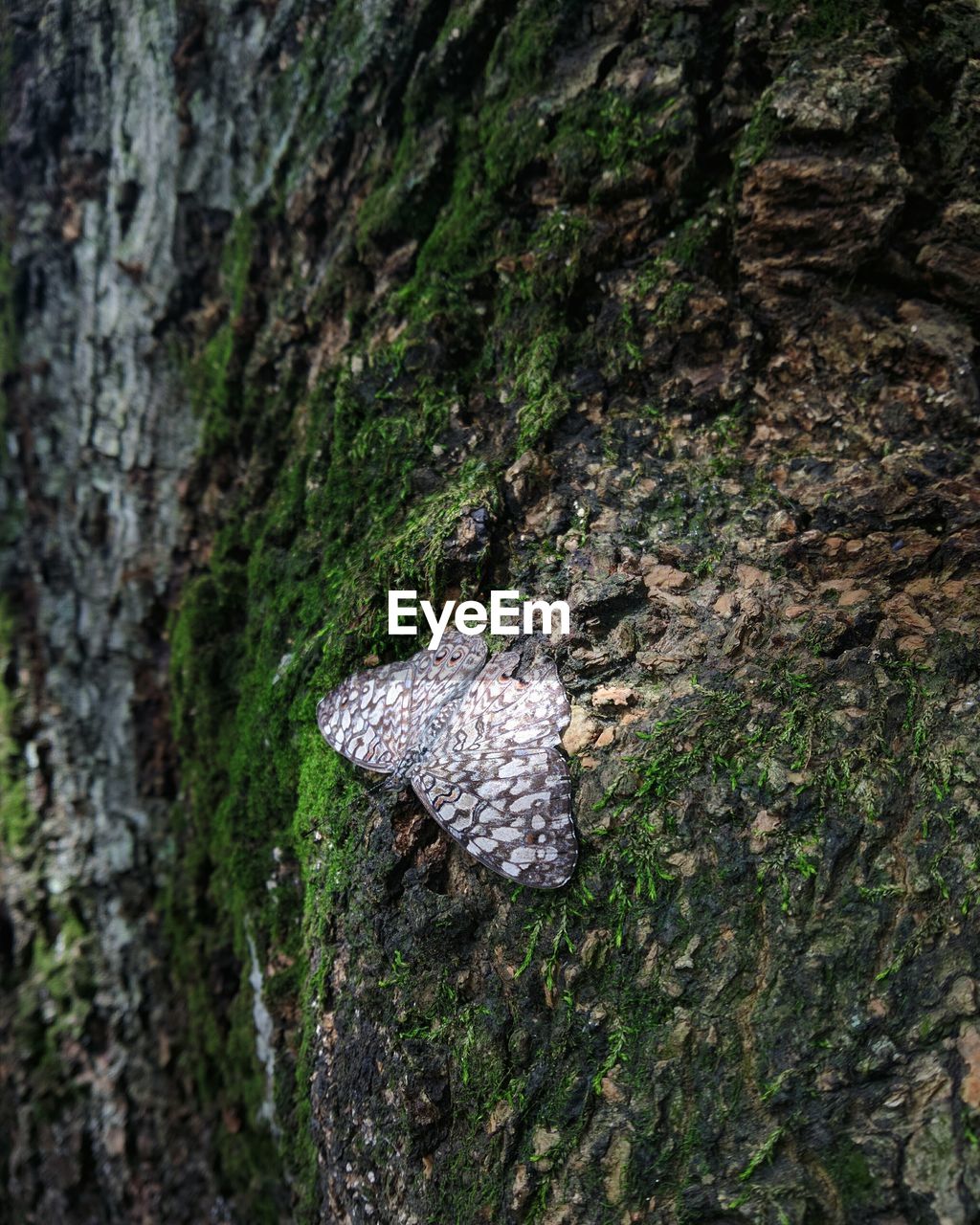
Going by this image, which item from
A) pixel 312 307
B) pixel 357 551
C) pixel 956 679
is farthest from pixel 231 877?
pixel 956 679

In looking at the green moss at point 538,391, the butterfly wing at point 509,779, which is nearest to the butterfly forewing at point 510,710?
the butterfly wing at point 509,779

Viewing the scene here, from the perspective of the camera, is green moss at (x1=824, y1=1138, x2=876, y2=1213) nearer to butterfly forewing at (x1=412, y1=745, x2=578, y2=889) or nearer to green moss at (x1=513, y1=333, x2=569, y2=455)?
butterfly forewing at (x1=412, y1=745, x2=578, y2=889)

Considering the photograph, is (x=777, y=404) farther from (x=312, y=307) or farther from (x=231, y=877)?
(x=231, y=877)

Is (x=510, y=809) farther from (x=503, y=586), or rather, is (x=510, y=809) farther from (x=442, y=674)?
(x=503, y=586)

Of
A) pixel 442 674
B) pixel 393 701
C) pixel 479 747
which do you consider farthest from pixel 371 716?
pixel 479 747

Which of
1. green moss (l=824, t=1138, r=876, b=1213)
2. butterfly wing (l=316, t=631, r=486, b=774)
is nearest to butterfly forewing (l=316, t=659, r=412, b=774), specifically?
butterfly wing (l=316, t=631, r=486, b=774)
